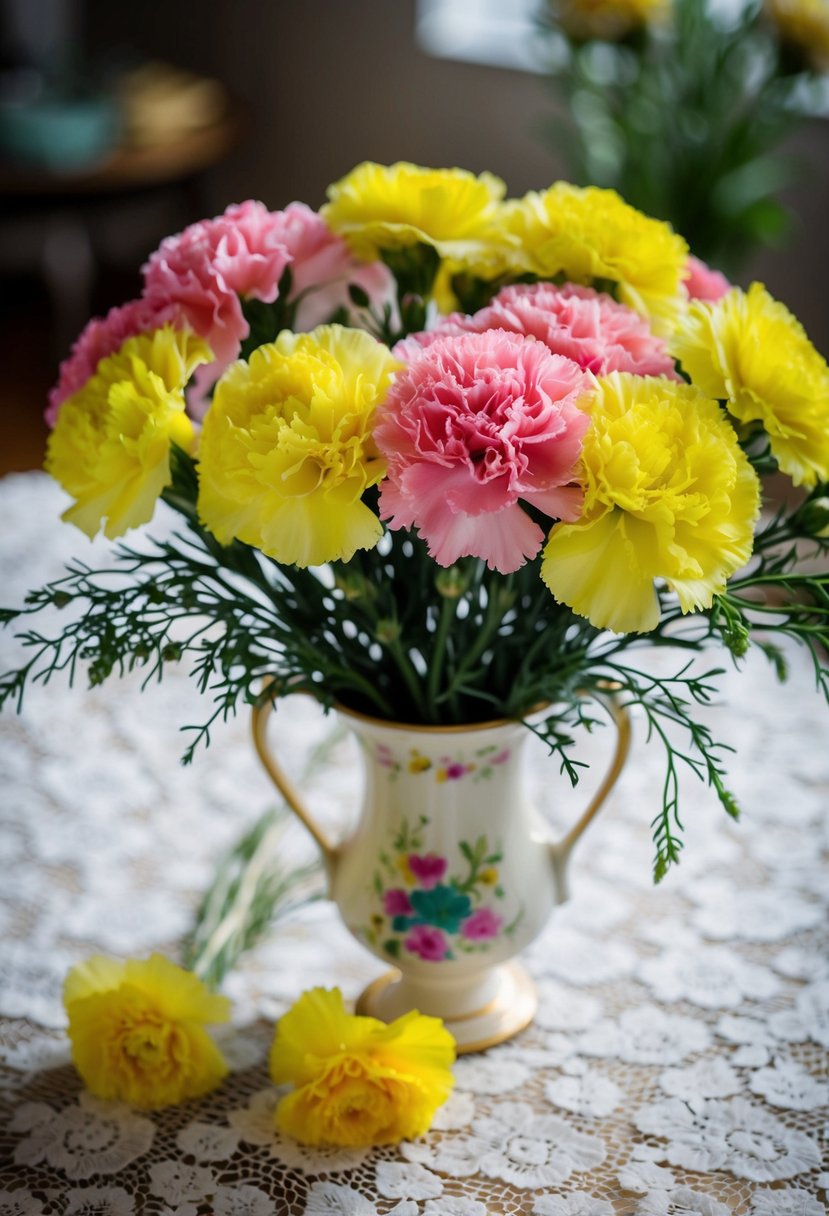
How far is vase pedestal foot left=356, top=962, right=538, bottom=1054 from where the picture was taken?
812 millimetres

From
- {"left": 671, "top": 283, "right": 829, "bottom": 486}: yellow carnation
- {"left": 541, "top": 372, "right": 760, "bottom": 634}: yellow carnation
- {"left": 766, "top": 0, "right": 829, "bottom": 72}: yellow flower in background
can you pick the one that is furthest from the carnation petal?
{"left": 766, "top": 0, "right": 829, "bottom": 72}: yellow flower in background

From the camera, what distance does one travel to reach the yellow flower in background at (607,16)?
2100 mm

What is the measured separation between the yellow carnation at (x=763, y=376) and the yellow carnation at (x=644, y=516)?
0.15 feet

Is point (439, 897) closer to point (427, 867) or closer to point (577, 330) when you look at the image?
point (427, 867)

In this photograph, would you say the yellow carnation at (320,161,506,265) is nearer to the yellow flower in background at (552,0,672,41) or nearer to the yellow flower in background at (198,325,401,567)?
the yellow flower in background at (198,325,401,567)

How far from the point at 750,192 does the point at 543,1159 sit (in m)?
1.98

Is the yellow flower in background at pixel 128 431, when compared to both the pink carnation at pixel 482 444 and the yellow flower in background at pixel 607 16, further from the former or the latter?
the yellow flower in background at pixel 607 16

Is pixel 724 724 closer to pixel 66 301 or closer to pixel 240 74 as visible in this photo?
pixel 66 301

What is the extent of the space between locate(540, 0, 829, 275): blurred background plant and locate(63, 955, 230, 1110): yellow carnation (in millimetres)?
1841

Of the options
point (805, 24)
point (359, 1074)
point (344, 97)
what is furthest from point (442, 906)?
point (344, 97)

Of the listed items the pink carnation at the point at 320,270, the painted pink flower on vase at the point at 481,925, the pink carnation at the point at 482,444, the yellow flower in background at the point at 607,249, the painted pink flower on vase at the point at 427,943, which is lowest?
the painted pink flower on vase at the point at 427,943

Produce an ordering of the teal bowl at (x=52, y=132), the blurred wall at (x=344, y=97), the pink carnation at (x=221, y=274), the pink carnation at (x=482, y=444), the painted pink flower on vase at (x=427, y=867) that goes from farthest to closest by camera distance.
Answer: the blurred wall at (x=344, y=97)
the teal bowl at (x=52, y=132)
the painted pink flower on vase at (x=427, y=867)
the pink carnation at (x=221, y=274)
the pink carnation at (x=482, y=444)

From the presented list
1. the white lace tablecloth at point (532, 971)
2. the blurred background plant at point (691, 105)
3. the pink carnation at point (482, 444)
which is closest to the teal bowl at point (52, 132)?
the blurred background plant at point (691, 105)

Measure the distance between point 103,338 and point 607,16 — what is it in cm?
170
